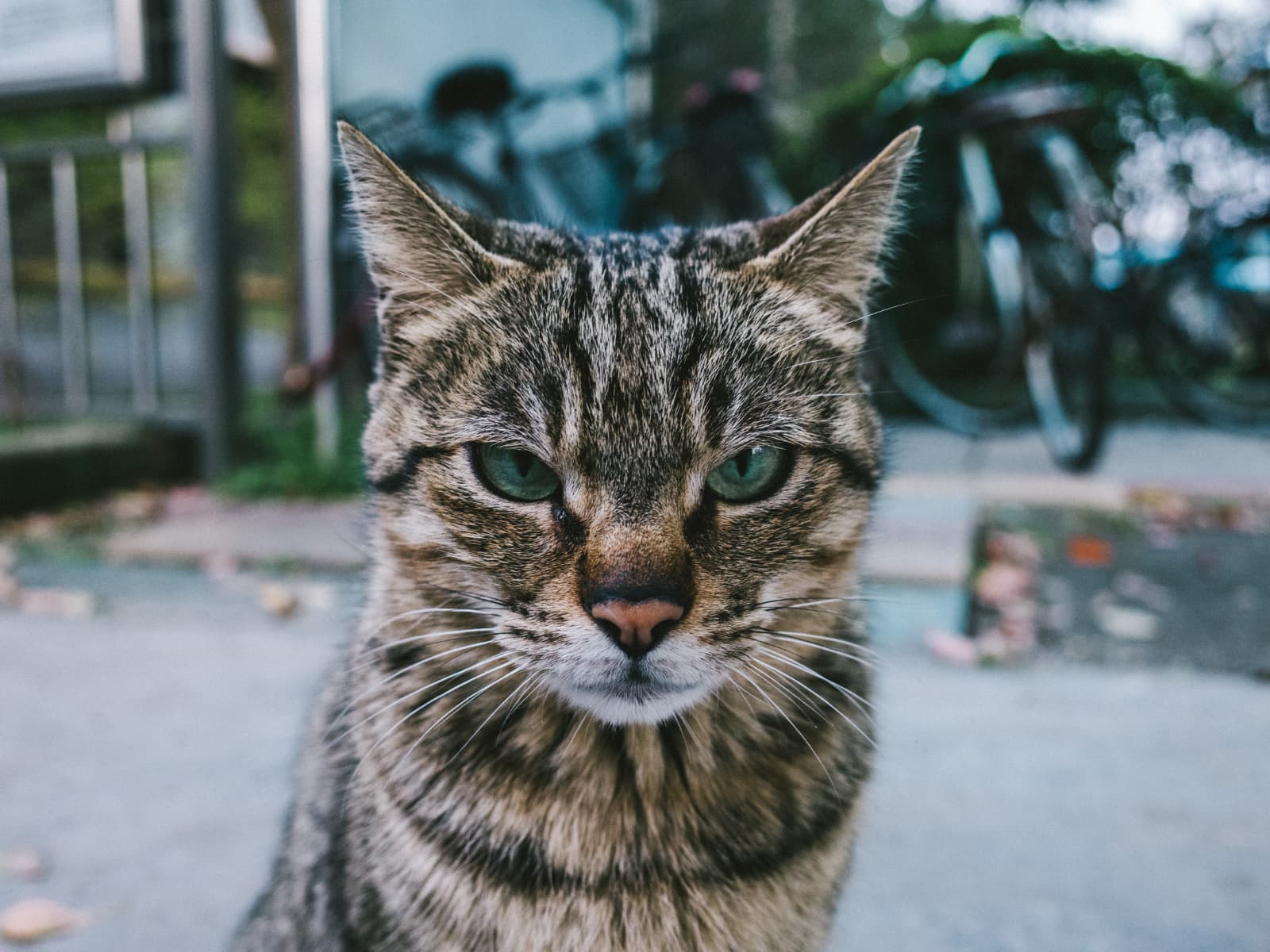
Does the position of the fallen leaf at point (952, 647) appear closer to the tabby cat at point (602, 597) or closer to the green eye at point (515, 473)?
the tabby cat at point (602, 597)

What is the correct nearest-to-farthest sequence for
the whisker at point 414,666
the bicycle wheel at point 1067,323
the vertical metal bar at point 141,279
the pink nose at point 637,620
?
the pink nose at point 637,620
the whisker at point 414,666
the bicycle wheel at point 1067,323
the vertical metal bar at point 141,279

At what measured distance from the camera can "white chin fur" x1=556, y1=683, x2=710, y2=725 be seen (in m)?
1.06

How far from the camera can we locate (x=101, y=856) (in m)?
1.69

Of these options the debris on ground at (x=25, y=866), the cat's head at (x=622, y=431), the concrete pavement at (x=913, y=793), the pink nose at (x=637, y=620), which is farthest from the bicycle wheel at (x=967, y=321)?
the debris on ground at (x=25, y=866)

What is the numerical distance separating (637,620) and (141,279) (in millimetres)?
4509

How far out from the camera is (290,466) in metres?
4.33

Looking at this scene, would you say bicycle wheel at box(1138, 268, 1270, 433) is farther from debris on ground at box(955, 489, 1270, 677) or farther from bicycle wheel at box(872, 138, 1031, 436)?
debris on ground at box(955, 489, 1270, 677)

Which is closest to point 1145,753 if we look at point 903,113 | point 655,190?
point 655,190

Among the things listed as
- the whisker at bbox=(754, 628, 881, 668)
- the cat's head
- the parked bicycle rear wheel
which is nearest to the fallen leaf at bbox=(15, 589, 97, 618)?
the cat's head

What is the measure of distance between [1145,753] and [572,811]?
142 centimetres

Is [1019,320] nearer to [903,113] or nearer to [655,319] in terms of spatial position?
[903,113]

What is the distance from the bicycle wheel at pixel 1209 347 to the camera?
5211 millimetres

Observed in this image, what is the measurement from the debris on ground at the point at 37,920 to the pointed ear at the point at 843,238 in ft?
4.75

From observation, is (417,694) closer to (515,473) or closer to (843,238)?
(515,473)
